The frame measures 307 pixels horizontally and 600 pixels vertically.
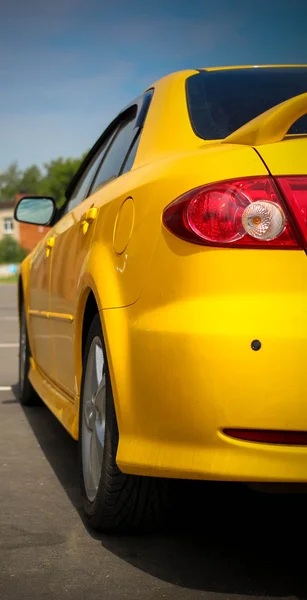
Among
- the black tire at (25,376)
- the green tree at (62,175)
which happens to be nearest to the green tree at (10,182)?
the green tree at (62,175)

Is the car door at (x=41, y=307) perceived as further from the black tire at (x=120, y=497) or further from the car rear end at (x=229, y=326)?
the car rear end at (x=229, y=326)

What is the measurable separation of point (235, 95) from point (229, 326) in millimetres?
1527

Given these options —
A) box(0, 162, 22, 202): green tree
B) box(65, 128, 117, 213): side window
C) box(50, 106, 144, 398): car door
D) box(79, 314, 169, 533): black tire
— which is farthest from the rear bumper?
box(0, 162, 22, 202): green tree

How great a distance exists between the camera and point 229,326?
2.70 meters

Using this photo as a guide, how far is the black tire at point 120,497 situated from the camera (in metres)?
3.27

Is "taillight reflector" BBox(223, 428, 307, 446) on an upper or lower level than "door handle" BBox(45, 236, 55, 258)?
lower

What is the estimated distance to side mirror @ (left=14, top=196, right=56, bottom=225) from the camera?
235 inches

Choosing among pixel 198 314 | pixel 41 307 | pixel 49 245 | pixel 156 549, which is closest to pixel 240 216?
pixel 198 314

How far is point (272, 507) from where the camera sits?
12.8 feet

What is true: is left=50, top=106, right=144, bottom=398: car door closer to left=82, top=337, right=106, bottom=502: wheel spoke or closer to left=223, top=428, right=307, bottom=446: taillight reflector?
left=82, top=337, right=106, bottom=502: wheel spoke

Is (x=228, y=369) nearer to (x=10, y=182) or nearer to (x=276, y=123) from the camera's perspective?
(x=276, y=123)

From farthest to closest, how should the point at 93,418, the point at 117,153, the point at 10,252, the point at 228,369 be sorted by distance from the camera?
the point at 10,252
the point at 117,153
the point at 93,418
the point at 228,369

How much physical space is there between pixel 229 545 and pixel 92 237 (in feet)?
4.09

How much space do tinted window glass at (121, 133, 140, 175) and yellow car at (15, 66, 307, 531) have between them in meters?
0.16
